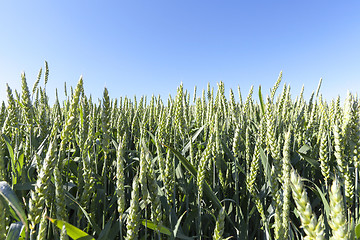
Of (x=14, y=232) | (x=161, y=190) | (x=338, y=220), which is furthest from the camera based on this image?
(x=161, y=190)

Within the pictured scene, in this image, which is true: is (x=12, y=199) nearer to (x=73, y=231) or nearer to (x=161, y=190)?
(x=73, y=231)

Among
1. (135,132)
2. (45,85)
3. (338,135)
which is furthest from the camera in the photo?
(135,132)

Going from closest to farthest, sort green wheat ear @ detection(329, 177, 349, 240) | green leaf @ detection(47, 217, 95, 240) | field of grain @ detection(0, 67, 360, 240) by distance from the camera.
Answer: green wheat ear @ detection(329, 177, 349, 240) < field of grain @ detection(0, 67, 360, 240) < green leaf @ detection(47, 217, 95, 240)

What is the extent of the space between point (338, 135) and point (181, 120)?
0.91 meters

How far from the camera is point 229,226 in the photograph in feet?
4.63

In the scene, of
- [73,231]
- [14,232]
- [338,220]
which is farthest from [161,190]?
[338,220]

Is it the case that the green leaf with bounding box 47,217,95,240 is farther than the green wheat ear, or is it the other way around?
the green leaf with bounding box 47,217,95,240

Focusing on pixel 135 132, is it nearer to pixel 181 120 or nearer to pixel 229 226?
pixel 181 120

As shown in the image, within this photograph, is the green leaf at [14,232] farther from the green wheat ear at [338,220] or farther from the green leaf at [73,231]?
the green wheat ear at [338,220]

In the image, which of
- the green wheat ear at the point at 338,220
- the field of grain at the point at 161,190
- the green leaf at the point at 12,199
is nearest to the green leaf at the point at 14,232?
the field of grain at the point at 161,190

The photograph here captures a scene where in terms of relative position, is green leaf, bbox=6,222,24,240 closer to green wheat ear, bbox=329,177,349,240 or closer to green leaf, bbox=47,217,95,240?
green leaf, bbox=47,217,95,240

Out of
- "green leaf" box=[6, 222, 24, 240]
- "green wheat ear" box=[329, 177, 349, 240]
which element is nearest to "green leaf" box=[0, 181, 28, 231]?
"green leaf" box=[6, 222, 24, 240]

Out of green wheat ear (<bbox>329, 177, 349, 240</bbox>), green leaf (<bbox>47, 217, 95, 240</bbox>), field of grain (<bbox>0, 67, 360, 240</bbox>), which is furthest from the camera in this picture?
green leaf (<bbox>47, 217, 95, 240</bbox>)

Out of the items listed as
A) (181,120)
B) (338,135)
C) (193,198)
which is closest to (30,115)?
(181,120)
